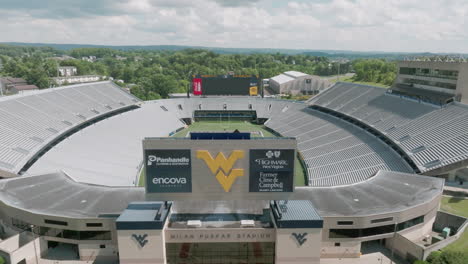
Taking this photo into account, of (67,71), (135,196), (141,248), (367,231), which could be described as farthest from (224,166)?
(67,71)

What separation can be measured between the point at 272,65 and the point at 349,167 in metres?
168

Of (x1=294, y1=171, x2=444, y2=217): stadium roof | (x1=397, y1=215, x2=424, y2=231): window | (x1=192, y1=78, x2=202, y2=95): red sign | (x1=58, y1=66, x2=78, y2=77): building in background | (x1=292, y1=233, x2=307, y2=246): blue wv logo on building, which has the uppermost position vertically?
(x1=58, y1=66, x2=78, y2=77): building in background

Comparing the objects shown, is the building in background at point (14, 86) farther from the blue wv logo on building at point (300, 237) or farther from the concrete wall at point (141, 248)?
the blue wv logo on building at point (300, 237)

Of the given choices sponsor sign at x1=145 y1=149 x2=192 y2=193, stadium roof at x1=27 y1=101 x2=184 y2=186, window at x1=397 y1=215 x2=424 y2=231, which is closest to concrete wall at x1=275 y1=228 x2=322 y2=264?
sponsor sign at x1=145 y1=149 x2=192 y2=193

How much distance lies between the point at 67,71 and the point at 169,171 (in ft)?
509

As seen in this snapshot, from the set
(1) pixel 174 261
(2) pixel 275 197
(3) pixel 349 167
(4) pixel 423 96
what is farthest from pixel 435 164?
(1) pixel 174 261

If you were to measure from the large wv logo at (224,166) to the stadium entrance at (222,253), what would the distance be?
15.6 ft

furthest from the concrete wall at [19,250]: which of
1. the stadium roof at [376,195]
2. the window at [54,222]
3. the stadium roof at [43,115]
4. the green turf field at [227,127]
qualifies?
the green turf field at [227,127]

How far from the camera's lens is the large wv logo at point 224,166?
66.0 ft

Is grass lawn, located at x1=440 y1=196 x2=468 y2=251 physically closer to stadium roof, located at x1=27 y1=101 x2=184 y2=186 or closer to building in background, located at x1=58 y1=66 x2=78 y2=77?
stadium roof, located at x1=27 y1=101 x2=184 y2=186

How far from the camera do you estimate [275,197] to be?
67.8 ft

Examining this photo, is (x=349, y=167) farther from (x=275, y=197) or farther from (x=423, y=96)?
(x=275, y=197)

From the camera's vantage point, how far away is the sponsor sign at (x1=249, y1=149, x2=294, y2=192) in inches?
800

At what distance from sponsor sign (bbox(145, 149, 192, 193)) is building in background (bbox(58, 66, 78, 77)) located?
150298 mm
